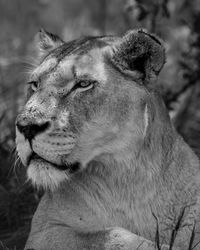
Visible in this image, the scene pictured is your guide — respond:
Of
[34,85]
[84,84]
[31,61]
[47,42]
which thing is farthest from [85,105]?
[31,61]

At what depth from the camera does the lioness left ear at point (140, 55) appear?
420cm

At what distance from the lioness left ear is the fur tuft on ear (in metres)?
0.72

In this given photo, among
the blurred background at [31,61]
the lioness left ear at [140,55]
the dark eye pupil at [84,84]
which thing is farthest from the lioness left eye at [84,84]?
the blurred background at [31,61]

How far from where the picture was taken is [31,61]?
8258mm

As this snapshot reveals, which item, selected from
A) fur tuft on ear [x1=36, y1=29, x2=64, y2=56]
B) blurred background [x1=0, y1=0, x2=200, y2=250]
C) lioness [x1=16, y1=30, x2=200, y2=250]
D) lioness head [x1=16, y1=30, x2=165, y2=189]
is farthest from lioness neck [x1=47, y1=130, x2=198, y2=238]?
fur tuft on ear [x1=36, y1=29, x2=64, y2=56]

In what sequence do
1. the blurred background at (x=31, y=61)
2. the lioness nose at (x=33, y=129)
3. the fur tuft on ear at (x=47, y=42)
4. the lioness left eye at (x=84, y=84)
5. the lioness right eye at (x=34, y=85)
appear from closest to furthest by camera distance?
the lioness nose at (x=33, y=129) < the lioness left eye at (x=84, y=84) < the lioness right eye at (x=34, y=85) < the fur tuft on ear at (x=47, y=42) < the blurred background at (x=31, y=61)

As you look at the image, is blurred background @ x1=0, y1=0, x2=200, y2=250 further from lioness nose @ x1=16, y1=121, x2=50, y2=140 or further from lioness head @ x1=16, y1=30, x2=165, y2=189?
lioness nose @ x1=16, y1=121, x2=50, y2=140

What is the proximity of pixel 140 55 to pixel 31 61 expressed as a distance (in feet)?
13.6

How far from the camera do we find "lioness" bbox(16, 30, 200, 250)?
3.98m

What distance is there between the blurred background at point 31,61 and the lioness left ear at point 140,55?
8.7 inches

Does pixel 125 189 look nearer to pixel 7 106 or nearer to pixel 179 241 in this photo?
pixel 179 241

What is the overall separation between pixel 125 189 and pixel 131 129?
14.1 inches

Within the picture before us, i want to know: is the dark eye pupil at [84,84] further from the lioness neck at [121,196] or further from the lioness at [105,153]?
the lioness neck at [121,196]

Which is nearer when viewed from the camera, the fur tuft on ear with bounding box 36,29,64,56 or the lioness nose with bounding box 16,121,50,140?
the lioness nose with bounding box 16,121,50,140
